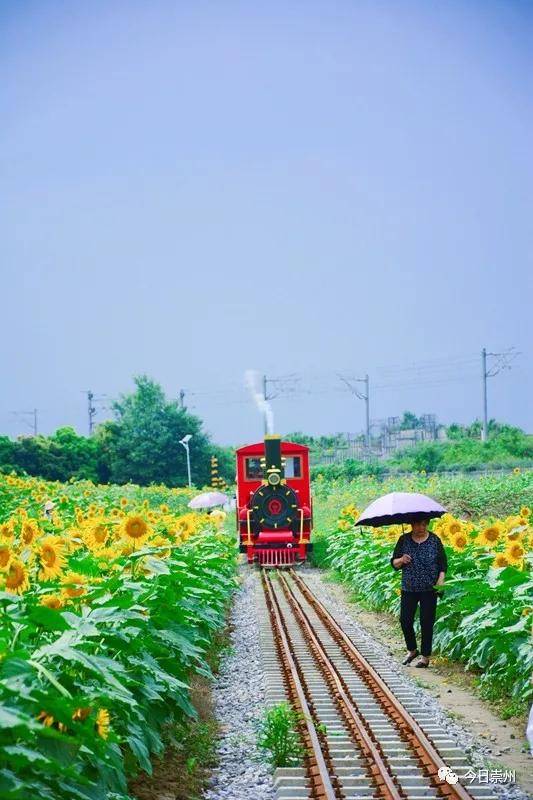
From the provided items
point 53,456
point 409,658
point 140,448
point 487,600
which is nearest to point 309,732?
point 487,600

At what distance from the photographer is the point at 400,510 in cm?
1129

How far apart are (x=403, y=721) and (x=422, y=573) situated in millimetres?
2853

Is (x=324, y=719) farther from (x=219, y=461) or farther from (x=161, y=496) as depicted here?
(x=219, y=461)

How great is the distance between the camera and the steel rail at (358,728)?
6297 mm

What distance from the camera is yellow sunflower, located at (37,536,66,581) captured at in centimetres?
616

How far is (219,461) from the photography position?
229 ft

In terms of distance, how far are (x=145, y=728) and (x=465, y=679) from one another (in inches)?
193

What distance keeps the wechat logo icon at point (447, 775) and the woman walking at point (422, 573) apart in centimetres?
408

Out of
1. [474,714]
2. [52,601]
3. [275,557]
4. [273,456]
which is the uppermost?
[273,456]

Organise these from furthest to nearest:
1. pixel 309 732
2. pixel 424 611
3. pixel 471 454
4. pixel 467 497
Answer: pixel 471 454
pixel 467 497
pixel 424 611
pixel 309 732

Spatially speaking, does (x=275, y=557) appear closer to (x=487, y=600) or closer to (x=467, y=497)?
(x=467, y=497)

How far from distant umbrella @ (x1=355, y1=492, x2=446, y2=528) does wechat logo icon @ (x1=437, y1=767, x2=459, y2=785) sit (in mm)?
4745

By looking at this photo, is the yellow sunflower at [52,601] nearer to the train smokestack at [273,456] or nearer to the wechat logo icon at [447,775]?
the wechat logo icon at [447,775]

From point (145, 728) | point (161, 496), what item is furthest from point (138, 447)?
point (145, 728)
